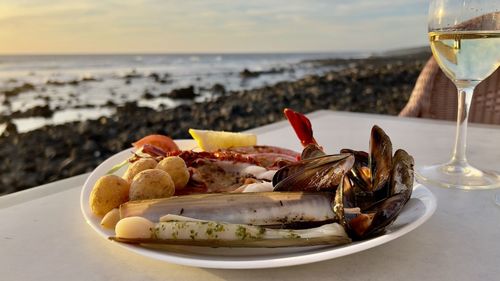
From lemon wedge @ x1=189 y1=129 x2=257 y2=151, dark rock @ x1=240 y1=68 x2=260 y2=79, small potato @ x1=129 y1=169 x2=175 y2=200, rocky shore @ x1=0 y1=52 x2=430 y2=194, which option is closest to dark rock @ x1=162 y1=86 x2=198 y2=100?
rocky shore @ x1=0 y1=52 x2=430 y2=194

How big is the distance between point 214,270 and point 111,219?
207 millimetres

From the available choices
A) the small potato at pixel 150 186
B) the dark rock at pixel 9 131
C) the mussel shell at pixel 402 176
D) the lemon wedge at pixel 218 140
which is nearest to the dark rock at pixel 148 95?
the dark rock at pixel 9 131

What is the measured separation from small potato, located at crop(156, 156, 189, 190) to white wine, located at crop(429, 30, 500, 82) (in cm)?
71

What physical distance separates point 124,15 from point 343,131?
20.9m

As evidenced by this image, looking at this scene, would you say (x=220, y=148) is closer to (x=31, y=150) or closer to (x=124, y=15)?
(x=31, y=150)

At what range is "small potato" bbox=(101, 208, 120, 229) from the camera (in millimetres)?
781

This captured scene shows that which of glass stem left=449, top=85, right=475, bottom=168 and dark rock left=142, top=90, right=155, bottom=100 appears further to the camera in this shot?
dark rock left=142, top=90, right=155, bottom=100

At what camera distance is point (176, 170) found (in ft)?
3.20

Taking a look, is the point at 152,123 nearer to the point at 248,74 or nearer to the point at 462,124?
Answer: the point at 462,124

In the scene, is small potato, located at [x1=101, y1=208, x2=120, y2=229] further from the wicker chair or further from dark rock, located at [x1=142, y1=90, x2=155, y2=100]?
dark rock, located at [x1=142, y1=90, x2=155, y2=100]

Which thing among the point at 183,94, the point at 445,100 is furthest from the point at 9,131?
the point at 445,100

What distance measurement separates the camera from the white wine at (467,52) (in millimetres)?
1091

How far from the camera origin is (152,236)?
2.21 feet

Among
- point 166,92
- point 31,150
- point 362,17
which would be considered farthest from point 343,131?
point 362,17
